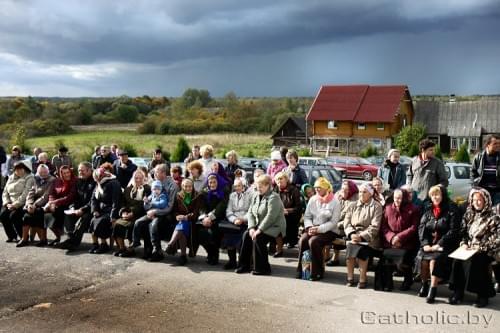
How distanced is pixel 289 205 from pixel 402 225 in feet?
7.97

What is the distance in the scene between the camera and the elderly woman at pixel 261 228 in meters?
7.80

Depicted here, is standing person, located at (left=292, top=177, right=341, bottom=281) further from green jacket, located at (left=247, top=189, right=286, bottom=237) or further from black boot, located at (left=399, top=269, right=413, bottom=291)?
black boot, located at (left=399, top=269, right=413, bottom=291)

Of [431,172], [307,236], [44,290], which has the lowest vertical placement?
[44,290]

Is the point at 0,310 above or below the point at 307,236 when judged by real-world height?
below

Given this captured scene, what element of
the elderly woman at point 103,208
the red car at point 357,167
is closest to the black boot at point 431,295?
the elderly woman at point 103,208

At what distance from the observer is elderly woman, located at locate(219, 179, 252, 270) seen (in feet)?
26.9

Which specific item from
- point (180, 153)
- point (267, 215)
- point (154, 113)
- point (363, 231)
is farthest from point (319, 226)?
point (154, 113)

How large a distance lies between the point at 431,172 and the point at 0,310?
6.37m

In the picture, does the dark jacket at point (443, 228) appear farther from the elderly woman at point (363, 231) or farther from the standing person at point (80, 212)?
the standing person at point (80, 212)

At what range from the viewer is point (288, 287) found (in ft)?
23.3

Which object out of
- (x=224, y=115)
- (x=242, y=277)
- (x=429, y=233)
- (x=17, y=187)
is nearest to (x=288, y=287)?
(x=242, y=277)

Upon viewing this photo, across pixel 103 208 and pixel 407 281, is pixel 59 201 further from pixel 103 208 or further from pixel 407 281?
pixel 407 281

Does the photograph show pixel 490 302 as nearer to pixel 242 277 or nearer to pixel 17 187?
pixel 242 277
